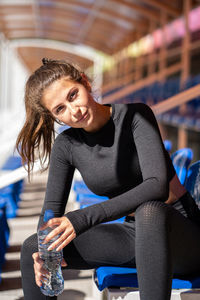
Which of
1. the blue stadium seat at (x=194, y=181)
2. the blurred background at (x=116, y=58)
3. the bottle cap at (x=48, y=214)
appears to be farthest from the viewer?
the blurred background at (x=116, y=58)

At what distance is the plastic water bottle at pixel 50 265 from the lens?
1.67m

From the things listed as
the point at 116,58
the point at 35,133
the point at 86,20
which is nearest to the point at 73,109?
the point at 35,133

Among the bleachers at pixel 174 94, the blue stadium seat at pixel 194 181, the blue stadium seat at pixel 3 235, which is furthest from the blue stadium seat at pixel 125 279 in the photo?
the bleachers at pixel 174 94

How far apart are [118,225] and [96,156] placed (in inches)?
11.1

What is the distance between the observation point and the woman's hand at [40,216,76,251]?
1553mm

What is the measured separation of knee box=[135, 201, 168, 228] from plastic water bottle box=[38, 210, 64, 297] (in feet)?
1.05

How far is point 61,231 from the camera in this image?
156 cm

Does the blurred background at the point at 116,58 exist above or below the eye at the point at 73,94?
above

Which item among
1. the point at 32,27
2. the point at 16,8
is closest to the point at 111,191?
the point at 16,8

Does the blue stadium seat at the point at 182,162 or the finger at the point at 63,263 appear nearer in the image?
the finger at the point at 63,263

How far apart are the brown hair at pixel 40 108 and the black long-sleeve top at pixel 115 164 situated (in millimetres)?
69

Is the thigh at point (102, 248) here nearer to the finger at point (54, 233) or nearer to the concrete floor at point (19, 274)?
the finger at point (54, 233)

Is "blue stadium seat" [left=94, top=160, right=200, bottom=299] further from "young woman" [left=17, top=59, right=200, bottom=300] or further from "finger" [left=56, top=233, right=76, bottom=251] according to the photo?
"finger" [left=56, top=233, right=76, bottom=251]

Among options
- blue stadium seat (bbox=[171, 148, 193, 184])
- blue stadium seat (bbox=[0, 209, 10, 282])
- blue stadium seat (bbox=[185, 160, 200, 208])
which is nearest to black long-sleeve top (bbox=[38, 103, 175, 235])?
blue stadium seat (bbox=[185, 160, 200, 208])
